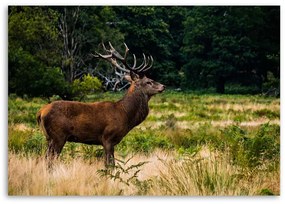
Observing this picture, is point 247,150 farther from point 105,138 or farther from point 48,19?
point 48,19

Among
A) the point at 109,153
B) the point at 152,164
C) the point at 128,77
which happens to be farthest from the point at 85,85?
the point at 152,164

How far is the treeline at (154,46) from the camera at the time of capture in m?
8.82

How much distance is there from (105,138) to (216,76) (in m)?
1.61

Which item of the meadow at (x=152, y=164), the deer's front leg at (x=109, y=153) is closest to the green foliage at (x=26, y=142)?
the meadow at (x=152, y=164)

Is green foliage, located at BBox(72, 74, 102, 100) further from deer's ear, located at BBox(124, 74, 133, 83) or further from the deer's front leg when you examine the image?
the deer's front leg

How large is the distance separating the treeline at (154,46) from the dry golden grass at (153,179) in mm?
1103

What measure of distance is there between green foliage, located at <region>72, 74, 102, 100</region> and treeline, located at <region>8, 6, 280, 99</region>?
0.04ft

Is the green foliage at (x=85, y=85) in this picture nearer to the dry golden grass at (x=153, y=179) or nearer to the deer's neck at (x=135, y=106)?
the deer's neck at (x=135, y=106)

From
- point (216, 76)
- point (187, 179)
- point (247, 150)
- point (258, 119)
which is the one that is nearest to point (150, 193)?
point (187, 179)

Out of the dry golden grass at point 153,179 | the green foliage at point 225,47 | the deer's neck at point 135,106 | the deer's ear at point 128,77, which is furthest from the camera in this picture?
the green foliage at point 225,47

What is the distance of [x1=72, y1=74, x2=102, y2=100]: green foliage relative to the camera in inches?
358

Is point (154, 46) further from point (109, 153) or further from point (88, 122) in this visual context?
point (109, 153)

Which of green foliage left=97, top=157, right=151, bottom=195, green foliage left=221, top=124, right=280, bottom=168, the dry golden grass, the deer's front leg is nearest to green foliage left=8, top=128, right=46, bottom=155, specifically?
the dry golden grass
